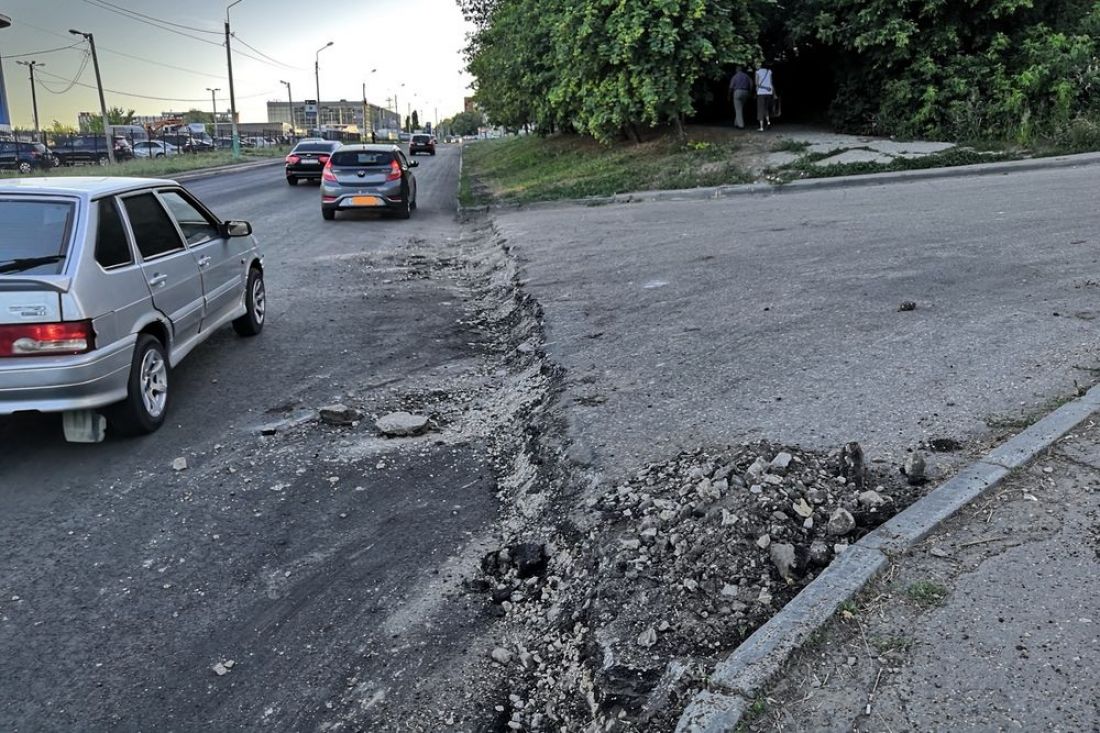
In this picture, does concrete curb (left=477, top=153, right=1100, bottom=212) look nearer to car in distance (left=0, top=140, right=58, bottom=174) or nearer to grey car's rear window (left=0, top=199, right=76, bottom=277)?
grey car's rear window (left=0, top=199, right=76, bottom=277)

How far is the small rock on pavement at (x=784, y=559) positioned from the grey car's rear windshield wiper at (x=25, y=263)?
437cm

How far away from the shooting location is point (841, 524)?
11.9ft

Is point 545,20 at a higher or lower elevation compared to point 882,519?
higher

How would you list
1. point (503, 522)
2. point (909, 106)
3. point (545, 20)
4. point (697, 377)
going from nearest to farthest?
point (503, 522)
point (697, 377)
point (909, 106)
point (545, 20)

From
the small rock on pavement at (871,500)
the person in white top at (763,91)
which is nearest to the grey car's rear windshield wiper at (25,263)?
the small rock on pavement at (871,500)

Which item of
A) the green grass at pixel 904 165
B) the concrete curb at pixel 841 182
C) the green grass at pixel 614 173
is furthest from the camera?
the green grass at pixel 614 173

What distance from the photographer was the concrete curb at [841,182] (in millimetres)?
15891

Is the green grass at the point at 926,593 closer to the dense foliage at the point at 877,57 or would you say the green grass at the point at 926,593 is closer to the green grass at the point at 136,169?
the dense foliage at the point at 877,57

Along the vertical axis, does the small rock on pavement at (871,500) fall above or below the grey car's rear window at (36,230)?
below

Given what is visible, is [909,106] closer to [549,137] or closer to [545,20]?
[545,20]

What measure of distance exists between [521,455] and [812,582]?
2403 millimetres

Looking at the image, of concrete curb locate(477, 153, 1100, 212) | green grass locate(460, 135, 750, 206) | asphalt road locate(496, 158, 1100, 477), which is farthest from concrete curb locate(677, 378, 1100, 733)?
green grass locate(460, 135, 750, 206)

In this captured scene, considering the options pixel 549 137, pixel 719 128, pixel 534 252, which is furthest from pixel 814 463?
pixel 549 137

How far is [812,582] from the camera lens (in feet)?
10.4
